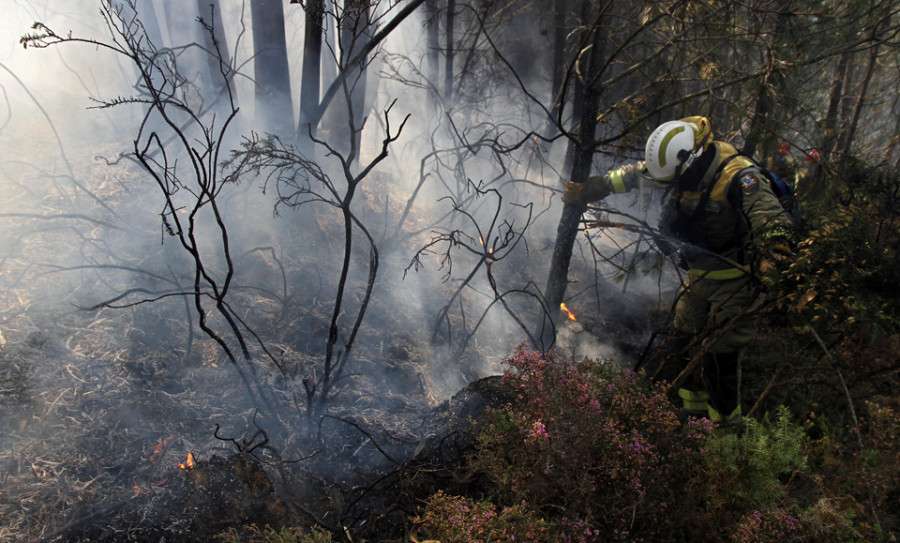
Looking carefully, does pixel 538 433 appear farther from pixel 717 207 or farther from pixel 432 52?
pixel 432 52

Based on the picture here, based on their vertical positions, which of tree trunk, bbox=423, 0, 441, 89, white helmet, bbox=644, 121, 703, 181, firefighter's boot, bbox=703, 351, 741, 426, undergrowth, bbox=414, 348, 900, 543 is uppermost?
tree trunk, bbox=423, 0, 441, 89

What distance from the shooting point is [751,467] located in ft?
6.67

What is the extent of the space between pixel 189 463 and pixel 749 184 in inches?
162

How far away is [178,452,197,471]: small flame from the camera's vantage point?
2.54 meters

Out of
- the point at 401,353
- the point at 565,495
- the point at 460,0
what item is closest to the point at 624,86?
the point at 460,0

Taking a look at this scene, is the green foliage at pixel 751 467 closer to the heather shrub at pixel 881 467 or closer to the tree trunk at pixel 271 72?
the heather shrub at pixel 881 467

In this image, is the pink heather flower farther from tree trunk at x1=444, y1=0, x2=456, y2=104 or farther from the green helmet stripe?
tree trunk at x1=444, y1=0, x2=456, y2=104

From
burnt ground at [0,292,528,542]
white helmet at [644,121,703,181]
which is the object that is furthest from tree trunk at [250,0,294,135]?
white helmet at [644,121,703,181]

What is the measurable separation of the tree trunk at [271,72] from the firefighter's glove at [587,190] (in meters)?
4.14

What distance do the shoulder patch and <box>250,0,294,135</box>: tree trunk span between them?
5.35 meters

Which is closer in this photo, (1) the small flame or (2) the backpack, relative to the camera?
(1) the small flame

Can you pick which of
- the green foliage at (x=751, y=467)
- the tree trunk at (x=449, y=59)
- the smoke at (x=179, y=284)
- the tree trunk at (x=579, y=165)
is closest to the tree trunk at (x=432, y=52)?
the tree trunk at (x=449, y=59)

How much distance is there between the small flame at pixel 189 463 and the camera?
100 inches

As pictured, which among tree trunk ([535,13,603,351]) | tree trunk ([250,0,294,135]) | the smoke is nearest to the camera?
the smoke
